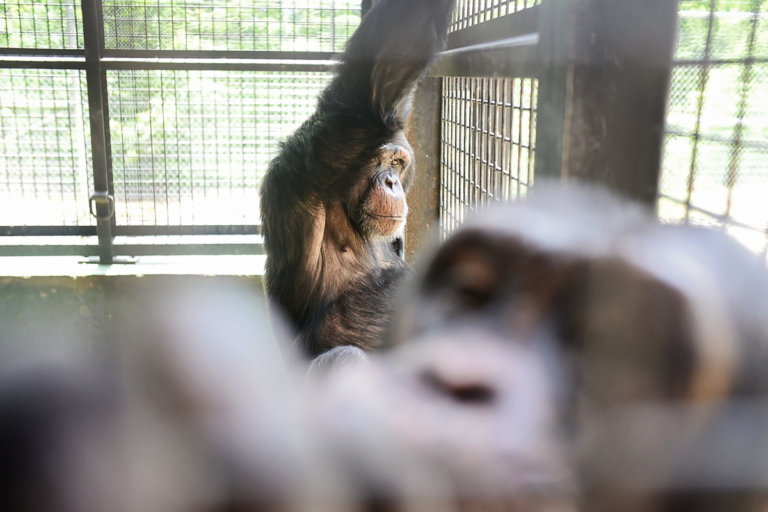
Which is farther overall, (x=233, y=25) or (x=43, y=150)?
(x=43, y=150)

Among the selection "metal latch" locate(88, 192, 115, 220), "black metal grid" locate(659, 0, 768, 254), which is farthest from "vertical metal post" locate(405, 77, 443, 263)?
"metal latch" locate(88, 192, 115, 220)

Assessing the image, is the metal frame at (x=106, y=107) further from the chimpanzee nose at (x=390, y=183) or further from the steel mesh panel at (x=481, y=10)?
the steel mesh panel at (x=481, y=10)

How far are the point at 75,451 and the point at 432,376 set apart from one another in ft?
0.58

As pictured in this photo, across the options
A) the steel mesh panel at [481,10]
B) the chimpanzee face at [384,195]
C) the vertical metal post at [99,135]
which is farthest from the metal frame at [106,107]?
the steel mesh panel at [481,10]

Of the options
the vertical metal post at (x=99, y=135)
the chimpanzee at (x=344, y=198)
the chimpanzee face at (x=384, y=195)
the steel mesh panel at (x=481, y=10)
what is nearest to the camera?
the steel mesh panel at (x=481, y=10)

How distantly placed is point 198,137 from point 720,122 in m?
3.46

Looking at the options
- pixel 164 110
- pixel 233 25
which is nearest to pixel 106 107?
pixel 164 110

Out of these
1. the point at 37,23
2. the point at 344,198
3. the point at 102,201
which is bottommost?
the point at 102,201

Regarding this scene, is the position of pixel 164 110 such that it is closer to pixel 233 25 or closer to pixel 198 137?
pixel 198 137

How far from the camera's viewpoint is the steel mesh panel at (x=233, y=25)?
12.2 feet

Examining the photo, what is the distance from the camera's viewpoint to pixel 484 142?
2.00 metres

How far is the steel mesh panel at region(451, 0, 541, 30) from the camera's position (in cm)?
156

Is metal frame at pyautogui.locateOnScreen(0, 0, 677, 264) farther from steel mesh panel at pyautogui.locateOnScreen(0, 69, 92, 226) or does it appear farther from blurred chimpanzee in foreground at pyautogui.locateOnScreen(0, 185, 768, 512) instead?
steel mesh panel at pyautogui.locateOnScreen(0, 69, 92, 226)

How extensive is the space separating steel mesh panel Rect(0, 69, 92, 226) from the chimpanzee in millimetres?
1984
